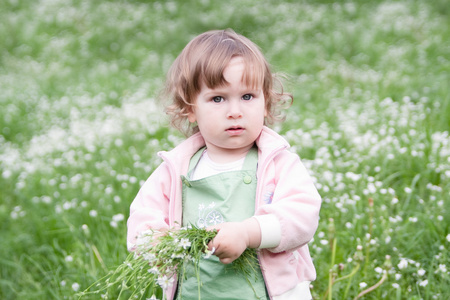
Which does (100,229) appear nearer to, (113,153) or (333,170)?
(113,153)

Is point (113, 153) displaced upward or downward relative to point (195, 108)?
downward

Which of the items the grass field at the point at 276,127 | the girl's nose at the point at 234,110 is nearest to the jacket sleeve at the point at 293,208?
the girl's nose at the point at 234,110

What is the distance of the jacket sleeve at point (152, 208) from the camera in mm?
2535

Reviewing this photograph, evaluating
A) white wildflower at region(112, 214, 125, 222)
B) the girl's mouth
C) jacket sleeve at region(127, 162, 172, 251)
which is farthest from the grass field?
the girl's mouth

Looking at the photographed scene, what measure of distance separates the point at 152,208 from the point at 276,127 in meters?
3.66

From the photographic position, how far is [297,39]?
412 inches

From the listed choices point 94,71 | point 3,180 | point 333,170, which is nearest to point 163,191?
point 333,170

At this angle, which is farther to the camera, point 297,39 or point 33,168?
point 297,39

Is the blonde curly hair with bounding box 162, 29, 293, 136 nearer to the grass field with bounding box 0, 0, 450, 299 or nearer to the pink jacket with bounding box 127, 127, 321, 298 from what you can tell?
the pink jacket with bounding box 127, 127, 321, 298

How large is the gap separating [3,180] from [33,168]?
14.2 inches

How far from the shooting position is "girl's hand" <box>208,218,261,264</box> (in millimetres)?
2172

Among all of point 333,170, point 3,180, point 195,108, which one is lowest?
point 3,180

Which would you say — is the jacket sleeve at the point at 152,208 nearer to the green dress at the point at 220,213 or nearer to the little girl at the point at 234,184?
the little girl at the point at 234,184

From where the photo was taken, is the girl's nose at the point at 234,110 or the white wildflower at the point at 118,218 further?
the white wildflower at the point at 118,218
